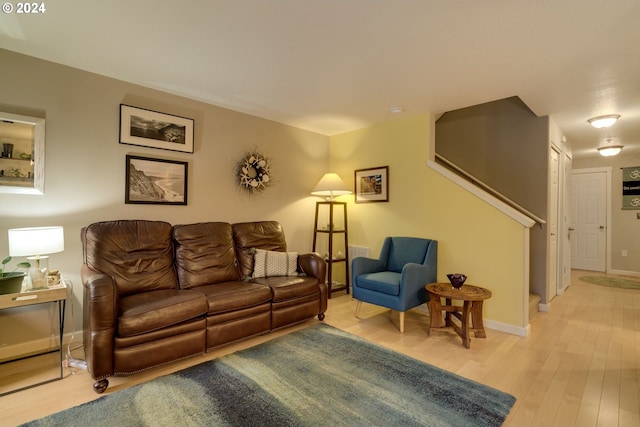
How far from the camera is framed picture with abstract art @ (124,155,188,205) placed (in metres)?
2.92

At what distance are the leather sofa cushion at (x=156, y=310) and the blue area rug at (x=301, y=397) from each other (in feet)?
1.22

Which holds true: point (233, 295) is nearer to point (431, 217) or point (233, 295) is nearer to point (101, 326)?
point (101, 326)

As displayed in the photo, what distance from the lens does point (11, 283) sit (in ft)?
6.72

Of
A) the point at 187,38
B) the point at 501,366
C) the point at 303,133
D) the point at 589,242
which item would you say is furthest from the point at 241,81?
the point at 589,242

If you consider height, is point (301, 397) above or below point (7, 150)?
below

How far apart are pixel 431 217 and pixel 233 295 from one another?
7.87 feet

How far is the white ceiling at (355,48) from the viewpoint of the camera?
1816 mm

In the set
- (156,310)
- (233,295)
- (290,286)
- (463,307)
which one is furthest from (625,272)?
(156,310)

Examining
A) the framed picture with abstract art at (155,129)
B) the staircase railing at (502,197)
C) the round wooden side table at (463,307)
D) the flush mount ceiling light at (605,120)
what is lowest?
the round wooden side table at (463,307)

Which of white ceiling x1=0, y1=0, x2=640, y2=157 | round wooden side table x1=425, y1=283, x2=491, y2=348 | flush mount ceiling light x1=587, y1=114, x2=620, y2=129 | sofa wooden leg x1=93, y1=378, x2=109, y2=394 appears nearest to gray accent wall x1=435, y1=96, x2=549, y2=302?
white ceiling x1=0, y1=0, x2=640, y2=157

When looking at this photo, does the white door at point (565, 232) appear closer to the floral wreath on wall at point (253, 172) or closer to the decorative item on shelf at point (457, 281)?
the decorative item on shelf at point (457, 281)

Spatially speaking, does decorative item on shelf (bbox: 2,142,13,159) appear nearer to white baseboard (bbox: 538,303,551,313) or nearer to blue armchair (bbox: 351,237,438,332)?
blue armchair (bbox: 351,237,438,332)

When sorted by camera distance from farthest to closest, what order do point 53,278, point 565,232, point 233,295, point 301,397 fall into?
point 565,232, point 233,295, point 53,278, point 301,397

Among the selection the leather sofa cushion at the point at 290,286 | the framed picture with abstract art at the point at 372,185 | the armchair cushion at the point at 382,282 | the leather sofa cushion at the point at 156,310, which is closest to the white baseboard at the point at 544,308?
the armchair cushion at the point at 382,282
